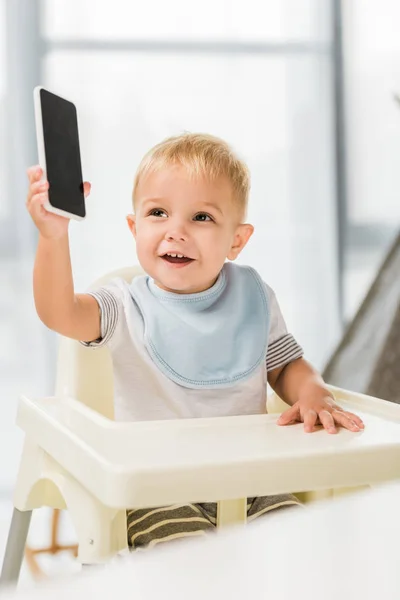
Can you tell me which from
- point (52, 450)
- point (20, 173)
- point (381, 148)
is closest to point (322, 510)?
point (52, 450)

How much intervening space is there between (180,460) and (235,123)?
6.07ft

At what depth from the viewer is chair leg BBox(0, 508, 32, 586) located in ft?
3.12

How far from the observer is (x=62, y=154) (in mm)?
800

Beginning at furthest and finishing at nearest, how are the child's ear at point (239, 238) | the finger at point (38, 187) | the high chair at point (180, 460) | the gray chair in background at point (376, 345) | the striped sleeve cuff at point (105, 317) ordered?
the gray chair in background at point (376, 345) → the child's ear at point (239, 238) → the striped sleeve cuff at point (105, 317) → the finger at point (38, 187) → the high chair at point (180, 460)

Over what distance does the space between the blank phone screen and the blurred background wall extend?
1404 mm

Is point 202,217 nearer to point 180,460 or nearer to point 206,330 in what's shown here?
point 206,330

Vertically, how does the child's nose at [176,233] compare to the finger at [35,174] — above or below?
below

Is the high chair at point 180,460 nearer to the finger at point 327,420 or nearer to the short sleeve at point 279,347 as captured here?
the finger at point 327,420

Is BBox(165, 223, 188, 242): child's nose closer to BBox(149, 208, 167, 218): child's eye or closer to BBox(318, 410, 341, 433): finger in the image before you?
BBox(149, 208, 167, 218): child's eye

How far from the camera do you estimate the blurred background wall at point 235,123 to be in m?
2.20

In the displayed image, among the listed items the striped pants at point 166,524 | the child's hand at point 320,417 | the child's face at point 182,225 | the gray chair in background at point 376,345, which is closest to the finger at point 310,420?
the child's hand at point 320,417

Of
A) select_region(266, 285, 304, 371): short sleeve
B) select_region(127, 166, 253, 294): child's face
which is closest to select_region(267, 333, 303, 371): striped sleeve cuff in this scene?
select_region(266, 285, 304, 371): short sleeve

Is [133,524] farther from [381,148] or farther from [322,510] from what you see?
[381,148]

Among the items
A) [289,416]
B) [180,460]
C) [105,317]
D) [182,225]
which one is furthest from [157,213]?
[180,460]
